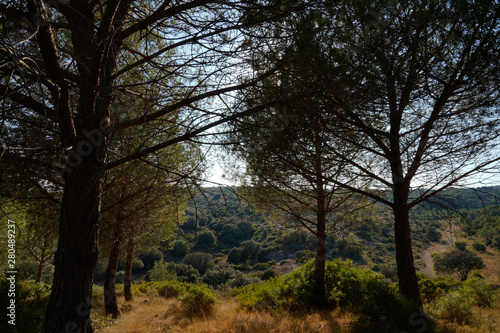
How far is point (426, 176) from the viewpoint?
4.69m

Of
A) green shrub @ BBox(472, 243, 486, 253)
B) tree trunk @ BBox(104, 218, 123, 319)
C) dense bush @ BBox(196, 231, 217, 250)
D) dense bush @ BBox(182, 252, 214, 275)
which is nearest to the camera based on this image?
tree trunk @ BBox(104, 218, 123, 319)

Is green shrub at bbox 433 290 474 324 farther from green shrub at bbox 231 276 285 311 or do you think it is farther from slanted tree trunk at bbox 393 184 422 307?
green shrub at bbox 231 276 285 311

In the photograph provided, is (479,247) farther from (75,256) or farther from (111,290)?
(75,256)

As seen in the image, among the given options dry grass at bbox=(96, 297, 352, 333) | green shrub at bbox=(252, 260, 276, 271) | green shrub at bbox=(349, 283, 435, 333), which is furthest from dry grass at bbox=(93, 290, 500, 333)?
green shrub at bbox=(252, 260, 276, 271)

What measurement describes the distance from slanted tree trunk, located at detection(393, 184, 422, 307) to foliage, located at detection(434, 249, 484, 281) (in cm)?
3152

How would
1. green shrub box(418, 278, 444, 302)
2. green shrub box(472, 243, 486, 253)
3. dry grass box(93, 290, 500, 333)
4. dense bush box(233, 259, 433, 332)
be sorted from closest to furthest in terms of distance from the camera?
dense bush box(233, 259, 433, 332)
dry grass box(93, 290, 500, 333)
green shrub box(418, 278, 444, 302)
green shrub box(472, 243, 486, 253)

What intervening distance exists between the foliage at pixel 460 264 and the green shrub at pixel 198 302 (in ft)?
106

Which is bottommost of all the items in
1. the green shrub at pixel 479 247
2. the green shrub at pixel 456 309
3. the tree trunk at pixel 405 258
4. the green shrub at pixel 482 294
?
the green shrub at pixel 479 247

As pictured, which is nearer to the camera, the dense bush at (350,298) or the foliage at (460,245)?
the dense bush at (350,298)

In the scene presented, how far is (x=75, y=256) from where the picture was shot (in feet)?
6.72

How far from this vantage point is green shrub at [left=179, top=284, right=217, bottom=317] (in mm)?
6367

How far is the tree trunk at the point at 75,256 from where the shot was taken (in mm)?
1975

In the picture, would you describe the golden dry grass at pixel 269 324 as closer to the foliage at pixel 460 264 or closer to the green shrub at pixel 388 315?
the green shrub at pixel 388 315

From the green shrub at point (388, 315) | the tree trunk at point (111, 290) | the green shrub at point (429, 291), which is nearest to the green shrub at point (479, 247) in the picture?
the green shrub at point (429, 291)
